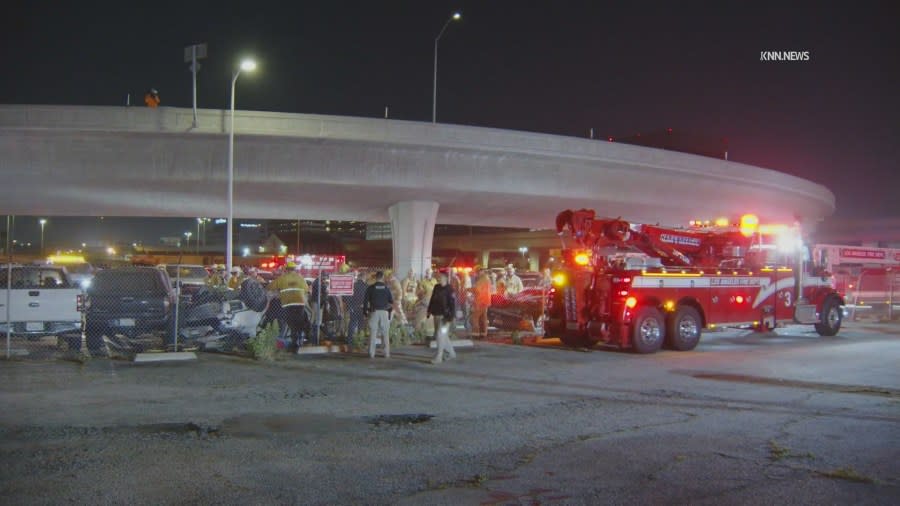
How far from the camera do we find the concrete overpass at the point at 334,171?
26.7 metres

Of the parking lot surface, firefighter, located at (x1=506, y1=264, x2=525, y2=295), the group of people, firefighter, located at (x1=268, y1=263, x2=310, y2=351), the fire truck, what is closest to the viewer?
the parking lot surface

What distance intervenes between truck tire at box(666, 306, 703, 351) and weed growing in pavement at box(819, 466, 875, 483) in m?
9.06

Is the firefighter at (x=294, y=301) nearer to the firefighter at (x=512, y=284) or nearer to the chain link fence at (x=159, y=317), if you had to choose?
the chain link fence at (x=159, y=317)

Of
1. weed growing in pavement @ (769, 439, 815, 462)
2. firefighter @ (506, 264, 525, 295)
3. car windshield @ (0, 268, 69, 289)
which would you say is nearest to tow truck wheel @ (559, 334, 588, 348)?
firefighter @ (506, 264, 525, 295)

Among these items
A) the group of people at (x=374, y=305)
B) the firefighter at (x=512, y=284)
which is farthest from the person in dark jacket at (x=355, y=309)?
the firefighter at (x=512, y=284)

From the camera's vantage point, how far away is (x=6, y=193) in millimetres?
29219

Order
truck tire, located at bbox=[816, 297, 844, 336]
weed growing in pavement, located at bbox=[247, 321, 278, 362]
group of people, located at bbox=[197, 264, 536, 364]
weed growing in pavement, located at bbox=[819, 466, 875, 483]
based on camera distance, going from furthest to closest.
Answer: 1. truck tire, located at bbox=[816, 297, 844, 336]
2. group of people, located at bbox=[197, 264, 536, 364]
3. weed growing in pavement, located at bbox=[247, 321, 278, 362]
4. weed growing in pavement, located at bbox=[819, 466, 875, 483]

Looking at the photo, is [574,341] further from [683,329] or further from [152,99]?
[152,99]

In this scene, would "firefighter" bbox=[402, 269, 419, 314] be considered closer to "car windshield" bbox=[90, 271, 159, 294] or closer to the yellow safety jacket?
the yellow safety jacket

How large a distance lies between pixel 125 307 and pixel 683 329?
37.5 ft

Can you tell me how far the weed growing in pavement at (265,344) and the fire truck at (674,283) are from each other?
6197mm

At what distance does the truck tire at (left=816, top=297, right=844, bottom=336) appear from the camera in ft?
63.5

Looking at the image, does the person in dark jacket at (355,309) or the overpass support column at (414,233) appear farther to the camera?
the overpass support column at (414,233)

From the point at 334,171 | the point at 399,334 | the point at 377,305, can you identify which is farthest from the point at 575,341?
the point at 334,171
